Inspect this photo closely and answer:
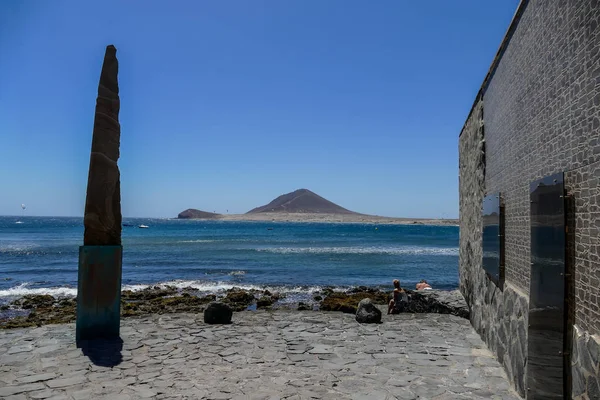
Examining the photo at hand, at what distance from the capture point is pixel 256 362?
8523 mm

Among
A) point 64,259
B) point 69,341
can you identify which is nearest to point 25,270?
point 64,259

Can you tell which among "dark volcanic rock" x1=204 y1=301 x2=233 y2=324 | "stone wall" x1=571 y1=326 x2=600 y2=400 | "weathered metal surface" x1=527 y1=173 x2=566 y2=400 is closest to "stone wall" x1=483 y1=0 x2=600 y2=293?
"weathered metal surface" x1=527 y1=173 x2=566 y2=400

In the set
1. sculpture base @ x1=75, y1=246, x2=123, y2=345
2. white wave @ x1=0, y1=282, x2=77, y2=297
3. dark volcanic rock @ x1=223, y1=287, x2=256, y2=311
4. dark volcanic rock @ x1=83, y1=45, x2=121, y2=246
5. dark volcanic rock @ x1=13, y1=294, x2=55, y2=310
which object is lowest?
white wave @ x1=0, y1=282, x2=77, y2=297

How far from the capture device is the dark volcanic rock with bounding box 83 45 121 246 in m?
9.95

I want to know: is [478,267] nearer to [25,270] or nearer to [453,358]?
[453,358]

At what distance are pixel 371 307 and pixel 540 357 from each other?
6.41 metres

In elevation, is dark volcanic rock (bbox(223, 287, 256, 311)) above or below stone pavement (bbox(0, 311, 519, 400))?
below

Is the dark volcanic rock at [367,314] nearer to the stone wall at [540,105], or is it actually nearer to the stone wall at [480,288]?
the stone wall at [480,288]

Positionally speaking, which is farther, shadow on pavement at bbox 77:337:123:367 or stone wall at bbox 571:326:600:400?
shadow on pavement at bbox 77:337:123:367

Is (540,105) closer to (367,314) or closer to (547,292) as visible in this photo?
(547,292)

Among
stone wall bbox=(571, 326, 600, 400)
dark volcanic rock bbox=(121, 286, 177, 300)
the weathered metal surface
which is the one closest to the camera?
stone wall bbox=(571, 326, 600, 400)

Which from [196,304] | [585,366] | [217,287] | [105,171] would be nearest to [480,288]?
[585,366]

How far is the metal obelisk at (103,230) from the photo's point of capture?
32.0 feet

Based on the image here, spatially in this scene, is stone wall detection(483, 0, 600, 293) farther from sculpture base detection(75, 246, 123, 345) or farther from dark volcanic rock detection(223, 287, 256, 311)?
dark volcanic rock detection(223, 287, 256, 311)
